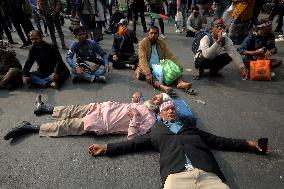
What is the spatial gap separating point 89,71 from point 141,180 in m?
3.66

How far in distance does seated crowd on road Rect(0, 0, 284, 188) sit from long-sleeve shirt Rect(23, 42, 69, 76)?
2cm

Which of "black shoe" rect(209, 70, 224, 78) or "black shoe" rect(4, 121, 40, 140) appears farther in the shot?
"black shoe" rect(209, 70, 224, 78)

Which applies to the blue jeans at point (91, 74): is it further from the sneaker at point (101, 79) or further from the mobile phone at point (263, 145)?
the mobile phone at point (263, 145)

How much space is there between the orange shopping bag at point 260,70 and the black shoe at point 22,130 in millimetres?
4607

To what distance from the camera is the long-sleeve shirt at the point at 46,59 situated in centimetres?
659

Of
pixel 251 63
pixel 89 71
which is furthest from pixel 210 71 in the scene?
pixel 89 71

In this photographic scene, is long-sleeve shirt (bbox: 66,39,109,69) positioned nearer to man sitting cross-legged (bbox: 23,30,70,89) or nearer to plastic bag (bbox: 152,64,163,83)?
man sitting cross-legged (bbox: 23,30,70,89)

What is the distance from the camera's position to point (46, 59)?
22.1 ft

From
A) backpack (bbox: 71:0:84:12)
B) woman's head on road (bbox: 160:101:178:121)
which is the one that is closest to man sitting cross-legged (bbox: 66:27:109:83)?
A: woman's head on road (bbox: 160:101:178:121)

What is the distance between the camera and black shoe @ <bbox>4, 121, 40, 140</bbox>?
478 centimetres

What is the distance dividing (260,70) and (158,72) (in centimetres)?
224

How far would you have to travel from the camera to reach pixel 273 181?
3.78 metres

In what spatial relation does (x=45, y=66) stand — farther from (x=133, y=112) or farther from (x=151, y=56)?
(x=133, y=112)

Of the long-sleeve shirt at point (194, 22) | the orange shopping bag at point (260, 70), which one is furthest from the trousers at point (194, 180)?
the long-sleeve shirt at point (194, 22)
